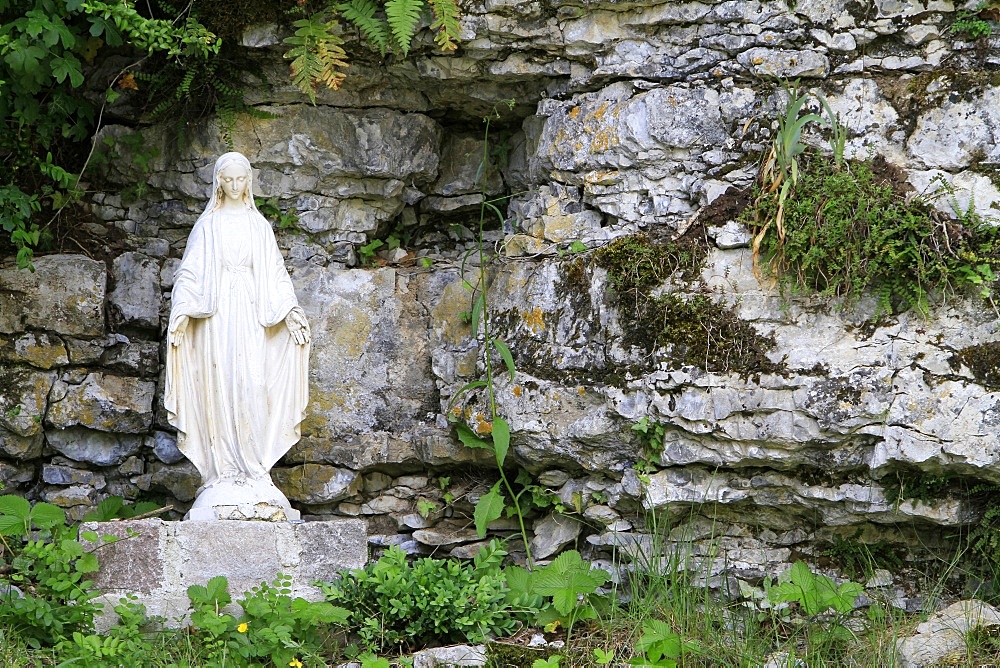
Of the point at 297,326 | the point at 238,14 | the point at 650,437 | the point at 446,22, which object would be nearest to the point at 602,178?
the point at 446,22

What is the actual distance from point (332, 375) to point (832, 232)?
117 inches

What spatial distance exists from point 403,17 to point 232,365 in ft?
6.56

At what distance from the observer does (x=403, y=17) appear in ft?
18.4

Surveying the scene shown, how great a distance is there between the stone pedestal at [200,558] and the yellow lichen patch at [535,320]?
1548 millimetres

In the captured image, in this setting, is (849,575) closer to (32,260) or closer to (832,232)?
(832,232)

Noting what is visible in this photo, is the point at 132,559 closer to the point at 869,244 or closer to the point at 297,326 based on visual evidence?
the point at 297,326

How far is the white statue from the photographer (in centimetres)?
527

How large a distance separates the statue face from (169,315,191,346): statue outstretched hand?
0.72 meters

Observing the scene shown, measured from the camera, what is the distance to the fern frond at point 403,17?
561 centimetres

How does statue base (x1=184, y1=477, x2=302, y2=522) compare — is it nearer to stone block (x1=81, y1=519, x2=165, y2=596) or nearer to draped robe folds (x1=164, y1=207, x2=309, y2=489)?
draped robe folds (x1=164, y1=207, x2=309, y2=489)

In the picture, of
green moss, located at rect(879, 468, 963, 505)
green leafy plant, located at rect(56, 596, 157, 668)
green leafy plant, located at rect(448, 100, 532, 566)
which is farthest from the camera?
green leafy plant, located at rect(448, 100, 532, 566)

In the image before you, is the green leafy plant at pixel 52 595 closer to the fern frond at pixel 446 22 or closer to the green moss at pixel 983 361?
the fern frond at pixel 446 22

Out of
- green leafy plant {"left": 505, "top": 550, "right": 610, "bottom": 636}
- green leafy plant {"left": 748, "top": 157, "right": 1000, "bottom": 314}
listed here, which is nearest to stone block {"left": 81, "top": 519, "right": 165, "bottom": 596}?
green leafy plant {"left": 505, "top": 550, "right": 610, "bottom": 636}

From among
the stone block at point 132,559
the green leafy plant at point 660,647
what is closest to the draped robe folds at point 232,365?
the stone block at point 132,559
